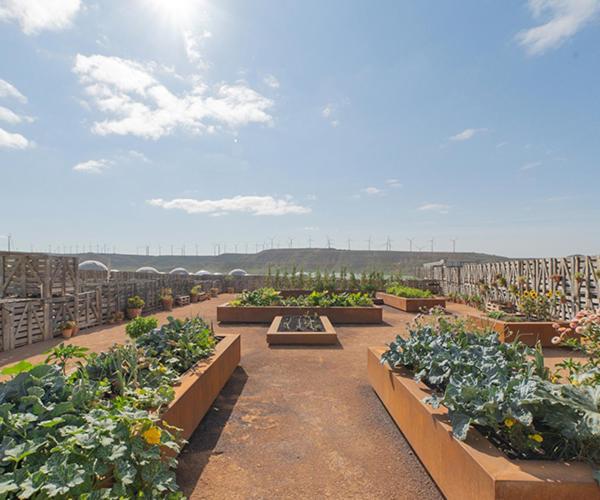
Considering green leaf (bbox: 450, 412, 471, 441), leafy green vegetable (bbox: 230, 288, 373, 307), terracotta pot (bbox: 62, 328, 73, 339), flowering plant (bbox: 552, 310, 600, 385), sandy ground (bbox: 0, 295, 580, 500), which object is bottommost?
terracotta pot (bbox: 62, 328, 73, 339)

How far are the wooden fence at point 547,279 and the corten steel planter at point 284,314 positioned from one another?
424cm

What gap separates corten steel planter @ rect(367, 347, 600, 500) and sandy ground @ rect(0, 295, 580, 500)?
0.87ft

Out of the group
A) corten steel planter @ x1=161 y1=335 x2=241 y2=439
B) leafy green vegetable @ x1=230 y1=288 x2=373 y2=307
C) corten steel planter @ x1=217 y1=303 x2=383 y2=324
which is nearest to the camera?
corten steel planter @ x1=161 y1=335 x2=241 y2=439

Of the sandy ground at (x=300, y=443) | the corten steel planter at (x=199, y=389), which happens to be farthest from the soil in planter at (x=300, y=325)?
the corten steel planter at (x=199, y=389)

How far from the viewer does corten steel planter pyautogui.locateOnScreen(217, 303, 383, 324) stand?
979 centimetres

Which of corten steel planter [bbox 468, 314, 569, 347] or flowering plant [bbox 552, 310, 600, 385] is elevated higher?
flowering plant [bbox 552, 310, 600, 385]

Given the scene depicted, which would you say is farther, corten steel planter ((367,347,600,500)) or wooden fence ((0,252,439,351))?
wooden fence ((0,252,439,351))

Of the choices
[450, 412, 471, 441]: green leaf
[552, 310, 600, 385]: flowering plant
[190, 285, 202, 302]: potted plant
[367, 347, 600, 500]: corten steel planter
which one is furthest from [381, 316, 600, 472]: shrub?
[190, 285, 202, 302]: potted plant

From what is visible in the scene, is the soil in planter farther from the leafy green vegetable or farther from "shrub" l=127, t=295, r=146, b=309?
"shrub" l=127, t=295, r=146, b=309

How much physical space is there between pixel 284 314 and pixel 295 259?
197 ft

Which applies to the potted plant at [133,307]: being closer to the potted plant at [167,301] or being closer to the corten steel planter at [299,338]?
the potted plant at [167,301]

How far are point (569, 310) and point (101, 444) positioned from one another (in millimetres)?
11031

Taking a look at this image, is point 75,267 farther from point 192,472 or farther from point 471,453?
point 471,453

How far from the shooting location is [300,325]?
7941mm
